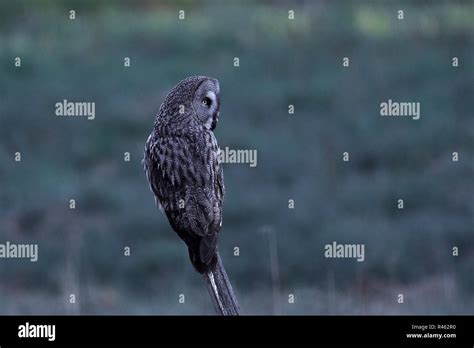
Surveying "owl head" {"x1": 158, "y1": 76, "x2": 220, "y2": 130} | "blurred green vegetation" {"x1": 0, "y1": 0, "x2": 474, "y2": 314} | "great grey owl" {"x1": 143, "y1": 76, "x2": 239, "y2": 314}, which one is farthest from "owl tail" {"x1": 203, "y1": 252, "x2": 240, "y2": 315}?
"blurred green vegetation" {"x1": 0, "y1": 0, "x2": 474, "y2": 314}

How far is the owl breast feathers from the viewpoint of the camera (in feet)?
20.0

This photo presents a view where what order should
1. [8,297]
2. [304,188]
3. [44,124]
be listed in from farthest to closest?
[44,124]
[304,188]
[8,297]

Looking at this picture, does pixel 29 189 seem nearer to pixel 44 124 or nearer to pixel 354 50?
pixel 44 124

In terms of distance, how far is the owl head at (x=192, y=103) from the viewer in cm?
643

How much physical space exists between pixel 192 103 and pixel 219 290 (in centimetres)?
111

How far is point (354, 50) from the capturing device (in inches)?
970

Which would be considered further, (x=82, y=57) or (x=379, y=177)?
(x=82, y=57)

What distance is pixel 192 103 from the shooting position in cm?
647

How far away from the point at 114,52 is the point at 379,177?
7834 millimetres

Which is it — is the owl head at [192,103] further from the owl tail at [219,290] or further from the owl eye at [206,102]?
the owl tail at [219,290]

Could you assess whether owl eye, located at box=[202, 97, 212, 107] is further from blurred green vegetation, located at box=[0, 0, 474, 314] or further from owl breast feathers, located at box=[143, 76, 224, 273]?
blurred green vegetation, located at box=[0, 0, 474, 314]

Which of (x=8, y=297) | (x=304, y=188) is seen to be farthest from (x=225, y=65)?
(x=8, y=297)

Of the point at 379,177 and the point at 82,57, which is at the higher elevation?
the point at 82,57

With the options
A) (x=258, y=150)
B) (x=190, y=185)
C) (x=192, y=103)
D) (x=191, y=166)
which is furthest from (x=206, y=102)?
(x=258, y=150)
